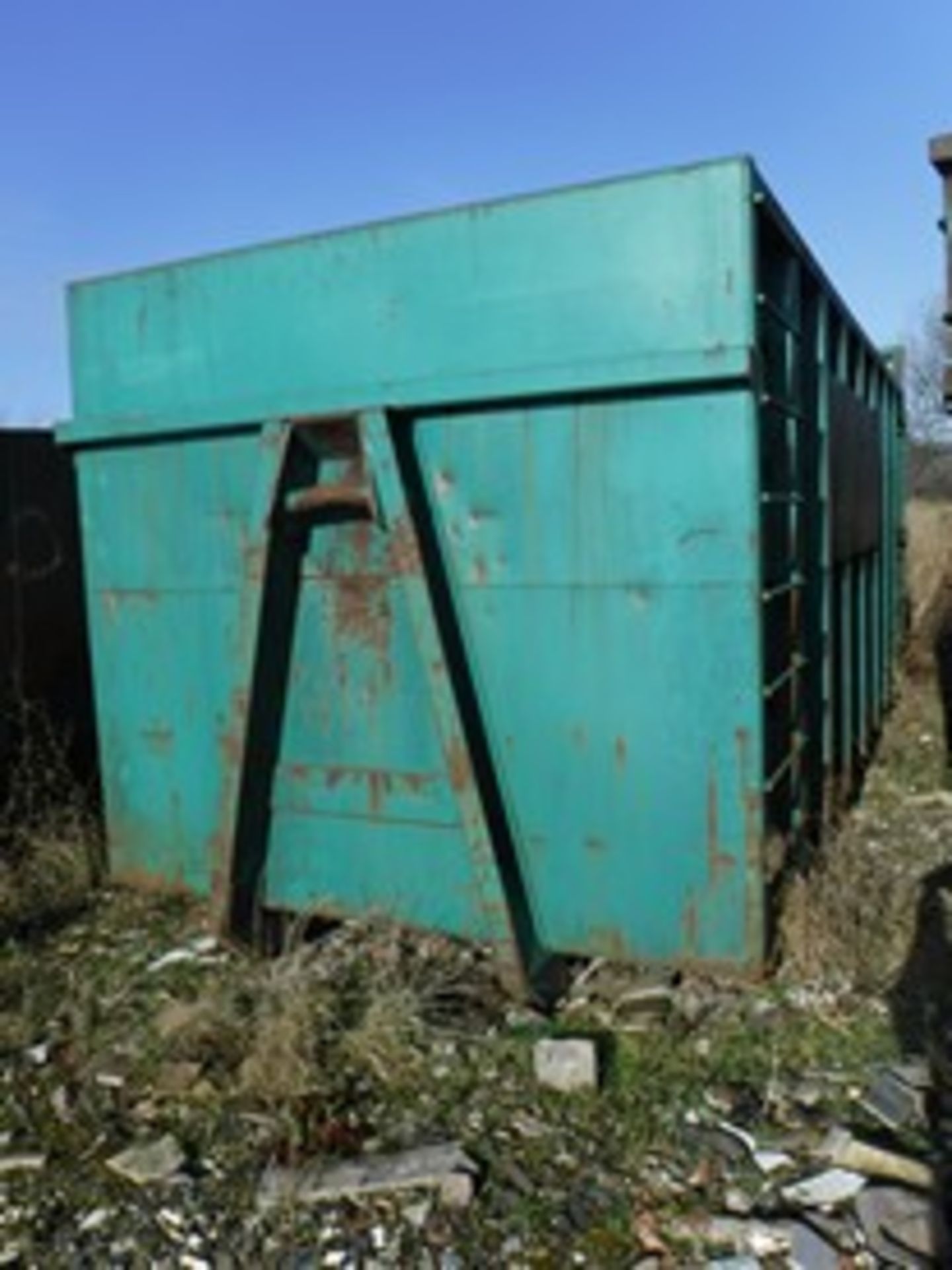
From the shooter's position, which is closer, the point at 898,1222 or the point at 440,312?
the point at 898,1222

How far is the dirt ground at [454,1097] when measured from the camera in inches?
101

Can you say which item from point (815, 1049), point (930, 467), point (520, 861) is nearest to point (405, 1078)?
point (520, 861)

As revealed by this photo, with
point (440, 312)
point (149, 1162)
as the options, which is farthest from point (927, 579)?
point (149, 1162)

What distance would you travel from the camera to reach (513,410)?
3.59 m

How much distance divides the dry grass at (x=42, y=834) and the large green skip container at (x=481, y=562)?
1.23 ft

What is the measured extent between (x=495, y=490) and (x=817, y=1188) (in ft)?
7.08

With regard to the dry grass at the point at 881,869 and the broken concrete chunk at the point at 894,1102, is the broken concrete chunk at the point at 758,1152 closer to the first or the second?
the broken concrete chunk at the point at 894,1102

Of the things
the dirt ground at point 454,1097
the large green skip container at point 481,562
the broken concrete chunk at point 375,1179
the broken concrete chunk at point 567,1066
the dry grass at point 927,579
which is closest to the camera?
the dirt ground at point 454,1097

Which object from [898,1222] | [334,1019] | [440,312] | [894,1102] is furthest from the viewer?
[440,312]

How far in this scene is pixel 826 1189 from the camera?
264cm

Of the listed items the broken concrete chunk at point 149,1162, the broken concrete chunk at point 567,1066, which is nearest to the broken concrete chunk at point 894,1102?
the broken concrete chunk at point 567,1066

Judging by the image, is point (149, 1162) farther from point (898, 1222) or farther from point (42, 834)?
point (42, 834)

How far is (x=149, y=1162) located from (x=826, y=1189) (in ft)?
5.38

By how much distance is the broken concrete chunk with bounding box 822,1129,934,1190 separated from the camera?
8.70 feet
